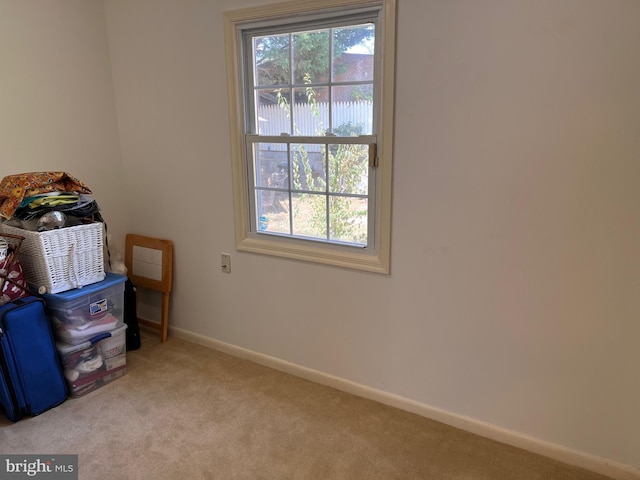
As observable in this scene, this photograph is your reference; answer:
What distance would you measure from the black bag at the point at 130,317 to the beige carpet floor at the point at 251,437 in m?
0.31

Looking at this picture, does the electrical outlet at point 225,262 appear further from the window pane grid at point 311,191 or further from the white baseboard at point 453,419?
the white baseboard at point 453,419

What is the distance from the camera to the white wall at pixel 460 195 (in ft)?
5.24

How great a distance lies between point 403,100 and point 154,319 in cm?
222

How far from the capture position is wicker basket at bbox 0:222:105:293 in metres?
2.14

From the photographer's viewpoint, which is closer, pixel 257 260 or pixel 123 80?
pixel 257 260

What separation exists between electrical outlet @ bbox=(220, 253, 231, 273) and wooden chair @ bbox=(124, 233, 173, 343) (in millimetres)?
403

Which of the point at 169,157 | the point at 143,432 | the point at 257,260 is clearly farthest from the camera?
the point at 169,157

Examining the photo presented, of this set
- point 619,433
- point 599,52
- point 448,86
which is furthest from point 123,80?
point 619,433

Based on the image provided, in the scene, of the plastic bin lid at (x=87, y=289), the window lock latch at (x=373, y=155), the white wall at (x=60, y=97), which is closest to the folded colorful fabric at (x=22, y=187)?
the white wall at (x=60, y=97)

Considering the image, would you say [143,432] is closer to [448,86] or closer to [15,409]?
[15,409]

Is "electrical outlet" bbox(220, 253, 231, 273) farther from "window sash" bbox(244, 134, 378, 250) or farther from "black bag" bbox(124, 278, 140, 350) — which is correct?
"black bag" bbox(124, 278, 140, 350)

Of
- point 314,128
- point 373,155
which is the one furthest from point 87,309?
point 373,155

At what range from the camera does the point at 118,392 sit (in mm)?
2346

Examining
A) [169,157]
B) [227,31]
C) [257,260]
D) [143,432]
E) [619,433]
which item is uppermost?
[227,31]
